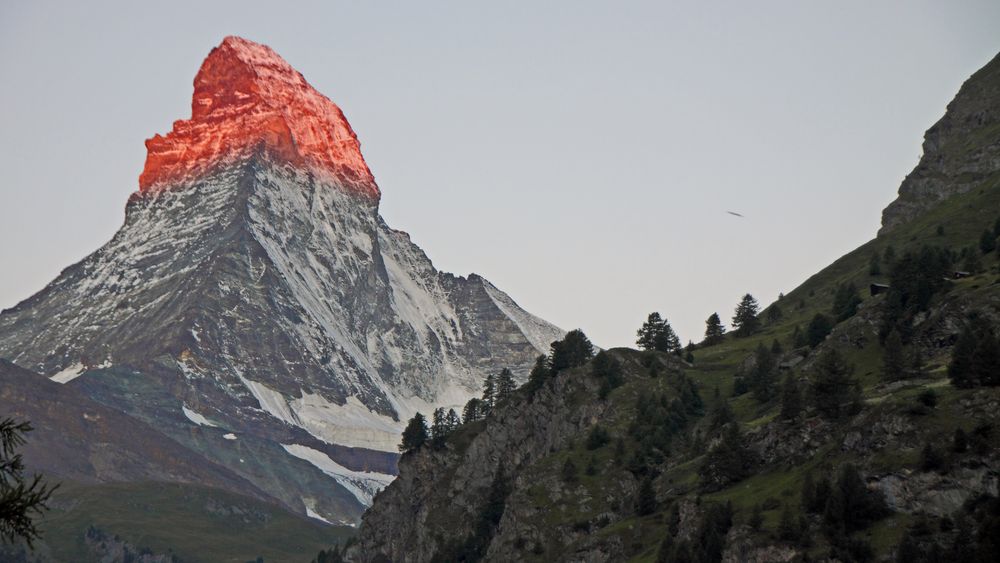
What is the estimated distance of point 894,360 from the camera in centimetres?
17288

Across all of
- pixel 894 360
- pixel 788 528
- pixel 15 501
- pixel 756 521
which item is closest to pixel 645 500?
pixel 894 360

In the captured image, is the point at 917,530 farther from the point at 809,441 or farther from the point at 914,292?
the point at 914,292

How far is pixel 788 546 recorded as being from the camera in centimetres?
13825

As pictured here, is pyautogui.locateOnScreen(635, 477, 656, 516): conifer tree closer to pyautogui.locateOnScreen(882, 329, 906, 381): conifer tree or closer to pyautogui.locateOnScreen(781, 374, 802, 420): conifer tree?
pyautogui.locateOnScreen(781, 374, 802, 420): conifer tree

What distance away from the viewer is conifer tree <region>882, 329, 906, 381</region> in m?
171

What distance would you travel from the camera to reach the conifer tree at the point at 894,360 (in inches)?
6747

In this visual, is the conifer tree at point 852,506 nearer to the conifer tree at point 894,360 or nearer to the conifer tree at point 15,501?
the conifer tree at point 894,360

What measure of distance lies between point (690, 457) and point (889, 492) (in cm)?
5853

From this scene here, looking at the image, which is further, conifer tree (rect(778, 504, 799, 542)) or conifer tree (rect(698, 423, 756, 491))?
conifer tree (rect(698, 423, 756, 491))

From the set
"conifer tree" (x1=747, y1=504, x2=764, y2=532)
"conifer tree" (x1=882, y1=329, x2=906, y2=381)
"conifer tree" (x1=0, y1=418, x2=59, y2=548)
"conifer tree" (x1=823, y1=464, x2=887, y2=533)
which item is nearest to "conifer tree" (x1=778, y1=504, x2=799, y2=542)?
"conifer tree" (x1=747, y1=504, x2=764, y2=532)

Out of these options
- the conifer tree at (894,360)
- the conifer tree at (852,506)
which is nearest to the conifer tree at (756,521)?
the conifer tree at (852,506)

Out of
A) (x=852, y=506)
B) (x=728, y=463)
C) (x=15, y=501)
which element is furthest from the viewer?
(x=728, y=463)

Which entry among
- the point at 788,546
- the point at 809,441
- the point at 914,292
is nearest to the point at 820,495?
the point at 788,546

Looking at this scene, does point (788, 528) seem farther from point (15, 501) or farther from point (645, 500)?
point (15, 501)
